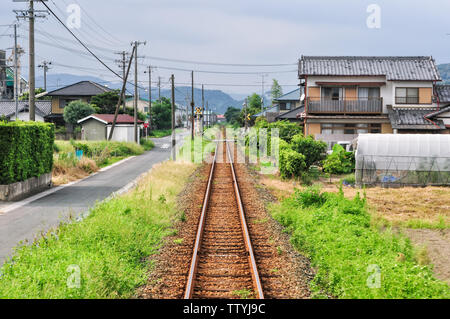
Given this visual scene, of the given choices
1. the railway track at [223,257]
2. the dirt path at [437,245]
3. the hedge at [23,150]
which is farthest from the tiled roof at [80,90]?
the dirt path at [437,245]

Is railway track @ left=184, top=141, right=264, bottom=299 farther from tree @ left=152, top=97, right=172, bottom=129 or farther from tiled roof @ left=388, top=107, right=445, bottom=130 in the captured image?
tree @ left=152, top=97, right=172, bottom=129

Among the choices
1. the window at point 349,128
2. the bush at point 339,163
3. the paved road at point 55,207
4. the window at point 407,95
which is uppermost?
the window at point 407,95

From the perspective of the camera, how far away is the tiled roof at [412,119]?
3250 centimetres

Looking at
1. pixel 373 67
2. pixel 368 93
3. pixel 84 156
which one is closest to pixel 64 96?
pixel 84 156

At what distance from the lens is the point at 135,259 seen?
9930mm

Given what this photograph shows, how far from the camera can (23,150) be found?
62.2ft

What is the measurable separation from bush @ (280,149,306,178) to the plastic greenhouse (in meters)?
2.71

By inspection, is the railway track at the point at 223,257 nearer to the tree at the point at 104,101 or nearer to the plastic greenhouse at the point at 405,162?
the plastic greenhouse at the point at 405,162

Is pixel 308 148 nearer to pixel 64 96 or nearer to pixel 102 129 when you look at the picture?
pixel 102 129

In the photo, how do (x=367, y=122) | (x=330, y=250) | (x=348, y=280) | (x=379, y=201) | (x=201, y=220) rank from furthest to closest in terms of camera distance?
(x=367, y=122), (x=379, y=201), (x=201, y=220), (x=330, y=250), (x=348, y=280)

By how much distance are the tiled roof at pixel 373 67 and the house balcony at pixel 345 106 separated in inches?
75.9
